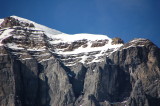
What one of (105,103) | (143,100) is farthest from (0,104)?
(143,100)

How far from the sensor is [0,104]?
198 metres

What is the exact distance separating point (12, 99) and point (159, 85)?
4832 centimetres

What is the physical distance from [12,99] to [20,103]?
2.94m

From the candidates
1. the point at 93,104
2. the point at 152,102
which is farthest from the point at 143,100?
the point at 93,104

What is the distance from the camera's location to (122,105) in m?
195

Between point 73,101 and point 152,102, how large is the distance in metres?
26.3

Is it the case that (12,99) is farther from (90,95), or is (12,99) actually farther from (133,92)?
(133,92)

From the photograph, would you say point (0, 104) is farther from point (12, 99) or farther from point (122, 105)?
point (122, 105)

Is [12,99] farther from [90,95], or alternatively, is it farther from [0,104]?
[90,95]

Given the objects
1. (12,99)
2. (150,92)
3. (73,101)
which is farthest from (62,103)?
(150,92)

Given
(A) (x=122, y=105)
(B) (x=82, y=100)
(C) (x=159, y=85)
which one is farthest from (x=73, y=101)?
(C) (x=159, y=85)

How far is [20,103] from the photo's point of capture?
197875mm

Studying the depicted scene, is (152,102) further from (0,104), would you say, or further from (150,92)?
(0,104)

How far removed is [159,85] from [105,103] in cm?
1902
